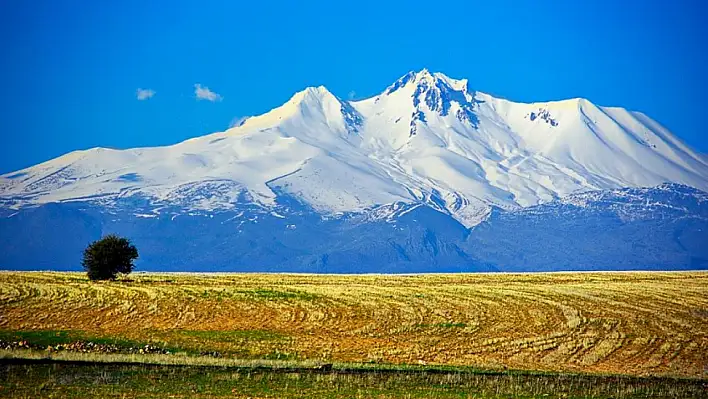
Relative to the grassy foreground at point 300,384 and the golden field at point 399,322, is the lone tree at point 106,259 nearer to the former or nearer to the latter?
the golden field at point 399,322

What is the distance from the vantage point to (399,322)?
51.1 m

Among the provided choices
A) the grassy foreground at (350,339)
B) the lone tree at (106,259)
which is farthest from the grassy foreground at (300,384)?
the lone tree at (106,259)

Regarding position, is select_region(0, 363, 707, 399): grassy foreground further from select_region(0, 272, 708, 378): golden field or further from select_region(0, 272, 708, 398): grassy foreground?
select_region(0, 272, 708, 378): golden field

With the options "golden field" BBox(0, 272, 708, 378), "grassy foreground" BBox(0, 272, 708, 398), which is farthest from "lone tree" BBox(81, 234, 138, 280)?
"golden field" BBox(0, 272, 708, 378)

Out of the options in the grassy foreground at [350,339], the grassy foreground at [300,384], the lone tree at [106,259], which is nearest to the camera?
the grassy foreground at [300,384]

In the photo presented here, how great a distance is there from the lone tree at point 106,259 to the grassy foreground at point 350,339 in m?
3.82

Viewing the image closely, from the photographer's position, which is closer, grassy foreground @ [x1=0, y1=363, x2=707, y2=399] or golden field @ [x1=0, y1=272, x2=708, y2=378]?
grassy foreground @ [x1=0, y1=363, x2=707, y2=399]

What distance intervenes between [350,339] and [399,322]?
228 inches

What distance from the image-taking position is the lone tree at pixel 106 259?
239 ft

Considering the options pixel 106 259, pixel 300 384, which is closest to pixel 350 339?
pixel 300 384

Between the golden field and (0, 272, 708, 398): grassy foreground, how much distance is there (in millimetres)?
113

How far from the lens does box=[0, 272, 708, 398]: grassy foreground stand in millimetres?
33188

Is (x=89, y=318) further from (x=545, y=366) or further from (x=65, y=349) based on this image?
(x=545, y=366)

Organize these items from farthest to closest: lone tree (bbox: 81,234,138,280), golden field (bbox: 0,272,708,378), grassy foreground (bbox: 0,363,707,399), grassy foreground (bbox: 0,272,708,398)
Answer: lone tree (bbox: 81,234,138,280)
golden field (bbox: 0,272,708,378)
grassy foreground (bbox: 0,272,708,398)
grassy foreground (bbox: 0,363,707,399)
